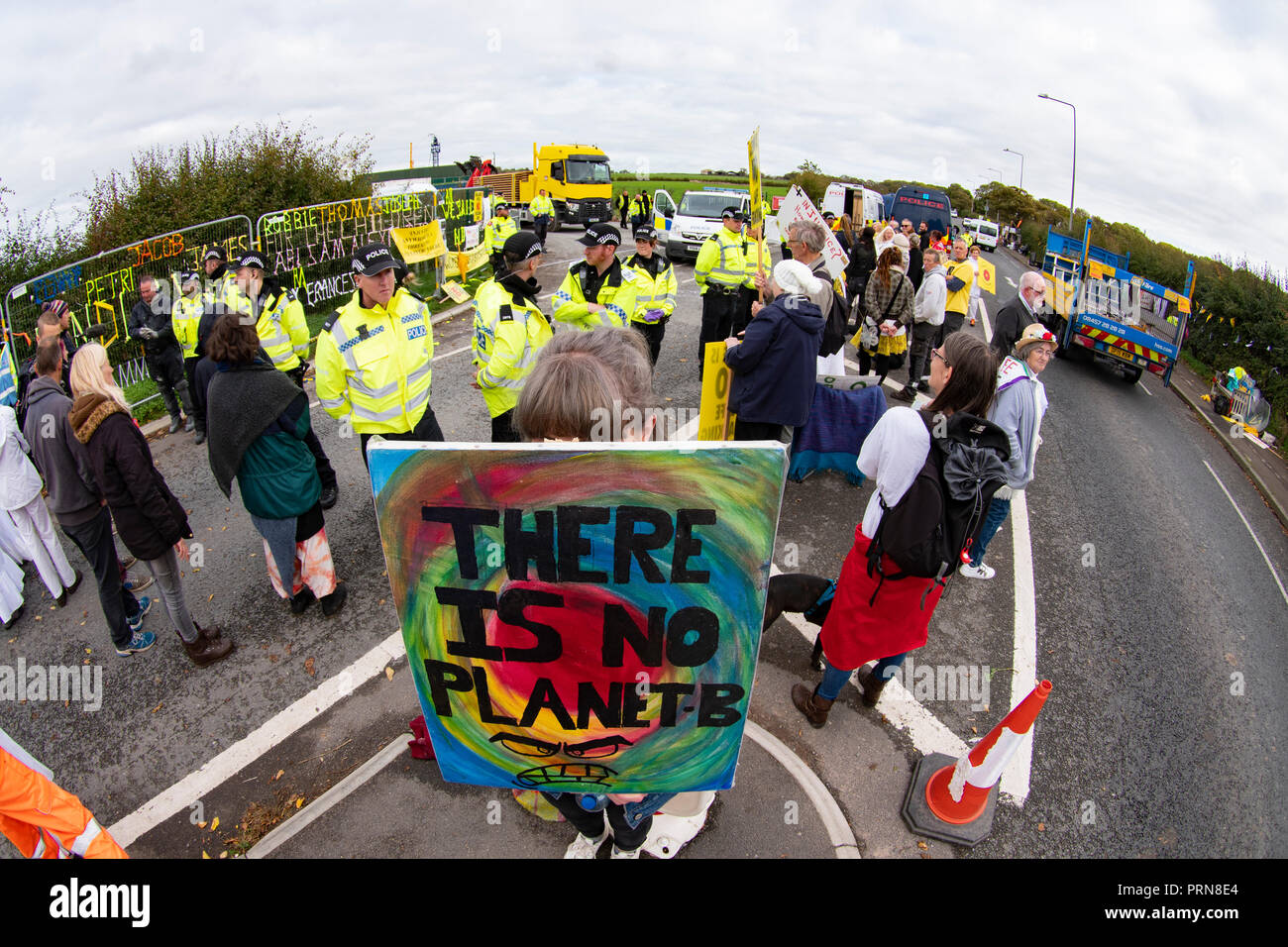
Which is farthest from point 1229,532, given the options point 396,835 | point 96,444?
point 96,444

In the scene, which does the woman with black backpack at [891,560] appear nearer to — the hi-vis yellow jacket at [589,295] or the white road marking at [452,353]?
the hi-vis yellow jacket at [589,295]

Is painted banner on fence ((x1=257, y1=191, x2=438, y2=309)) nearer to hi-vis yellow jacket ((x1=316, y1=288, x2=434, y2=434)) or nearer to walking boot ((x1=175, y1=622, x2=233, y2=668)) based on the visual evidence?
hi-vis yellow jacket ((x1=316, y1=288, x2=434, y2=434))

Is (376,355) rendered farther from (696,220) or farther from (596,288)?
(696,220)

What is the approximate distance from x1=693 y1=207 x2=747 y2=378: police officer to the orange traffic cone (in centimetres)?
587

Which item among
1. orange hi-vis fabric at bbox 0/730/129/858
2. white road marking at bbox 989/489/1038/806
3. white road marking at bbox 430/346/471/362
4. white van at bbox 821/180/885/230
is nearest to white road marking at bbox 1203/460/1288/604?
white road marking at bbox 989/489/1038/806

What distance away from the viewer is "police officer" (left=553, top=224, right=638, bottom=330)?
5551 mm

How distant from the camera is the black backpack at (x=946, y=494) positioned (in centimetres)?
265

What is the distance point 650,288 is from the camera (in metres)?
6.38

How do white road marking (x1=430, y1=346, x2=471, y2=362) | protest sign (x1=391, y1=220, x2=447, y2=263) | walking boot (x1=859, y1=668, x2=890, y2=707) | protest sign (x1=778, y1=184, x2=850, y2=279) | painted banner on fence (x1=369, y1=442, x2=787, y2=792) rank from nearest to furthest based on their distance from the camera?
1. painted banner on fence (x1=369, y1=442, x2=787, y2=792)
2. walking boot (x1=859, y1=668, x2=890, y2=707)
3. protest sign (x1=778, y1=184, x2=850, y2=279)
4. white road marking (x1=430, y1=346, x2=471, y2=362)
5. protest sign (x1=391, y1=220, x2=447, y2=263)

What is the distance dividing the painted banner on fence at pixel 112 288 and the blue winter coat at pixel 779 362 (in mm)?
5658

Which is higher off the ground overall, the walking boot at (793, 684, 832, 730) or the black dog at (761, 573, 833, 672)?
the black dog at (761, 573, 833, 672)

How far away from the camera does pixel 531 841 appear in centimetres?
285
